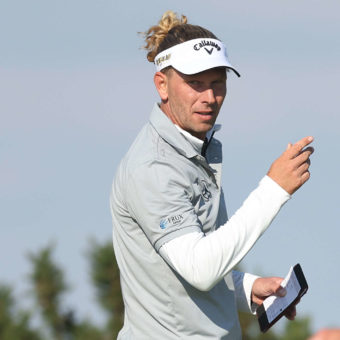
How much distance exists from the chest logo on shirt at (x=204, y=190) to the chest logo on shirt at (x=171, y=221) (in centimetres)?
31

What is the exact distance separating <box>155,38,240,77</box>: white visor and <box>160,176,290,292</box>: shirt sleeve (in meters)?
0.71

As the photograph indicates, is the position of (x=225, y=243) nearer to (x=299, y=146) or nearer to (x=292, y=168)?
(x=292, y=168)

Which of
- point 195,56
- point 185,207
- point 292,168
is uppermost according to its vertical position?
point 195,56

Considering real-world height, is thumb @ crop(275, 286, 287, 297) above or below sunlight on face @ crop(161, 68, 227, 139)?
below

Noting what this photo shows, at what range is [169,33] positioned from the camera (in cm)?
562

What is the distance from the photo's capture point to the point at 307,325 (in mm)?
19938

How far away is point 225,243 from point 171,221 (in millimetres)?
287

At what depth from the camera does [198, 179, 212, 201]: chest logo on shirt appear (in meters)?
5.23

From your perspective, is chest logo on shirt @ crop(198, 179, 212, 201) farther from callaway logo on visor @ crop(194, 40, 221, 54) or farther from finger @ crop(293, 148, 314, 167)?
callaway logo on visor @ crop(194, 40, 221, 54)

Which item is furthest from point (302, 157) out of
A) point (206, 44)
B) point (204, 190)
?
point (206, 44)

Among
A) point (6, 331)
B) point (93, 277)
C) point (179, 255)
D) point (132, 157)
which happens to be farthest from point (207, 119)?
point (6, 331)

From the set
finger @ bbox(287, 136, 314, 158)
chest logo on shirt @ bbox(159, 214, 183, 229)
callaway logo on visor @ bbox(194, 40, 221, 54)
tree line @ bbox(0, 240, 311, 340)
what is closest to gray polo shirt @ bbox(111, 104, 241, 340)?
chest logo on shirt @ bbox(159, 214, 183, 229)

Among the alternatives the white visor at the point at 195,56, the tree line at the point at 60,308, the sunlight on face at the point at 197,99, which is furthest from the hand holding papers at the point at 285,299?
the tree line at the point at 60,308

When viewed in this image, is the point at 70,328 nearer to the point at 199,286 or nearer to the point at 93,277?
the point at 93,277
